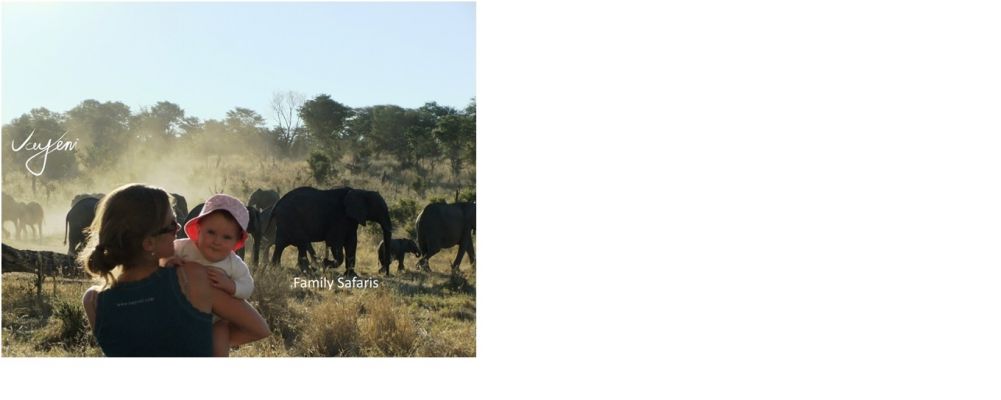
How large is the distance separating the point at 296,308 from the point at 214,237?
360cm

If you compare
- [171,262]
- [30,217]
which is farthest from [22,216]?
[171,262]

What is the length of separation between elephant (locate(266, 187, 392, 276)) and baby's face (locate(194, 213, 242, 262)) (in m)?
4.23

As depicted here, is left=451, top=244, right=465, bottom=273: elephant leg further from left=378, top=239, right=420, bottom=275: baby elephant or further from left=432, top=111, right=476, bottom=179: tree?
left=432, top=111, right=476, bottom=179: tree

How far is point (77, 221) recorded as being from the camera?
27.0ft

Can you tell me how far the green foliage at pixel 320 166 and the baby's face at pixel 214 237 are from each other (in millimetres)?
4240

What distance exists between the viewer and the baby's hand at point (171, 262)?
4008mm

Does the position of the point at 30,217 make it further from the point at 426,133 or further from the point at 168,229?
the point at 168,229

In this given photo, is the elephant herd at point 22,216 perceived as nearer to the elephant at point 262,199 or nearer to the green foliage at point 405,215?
the elephant at point 262,199

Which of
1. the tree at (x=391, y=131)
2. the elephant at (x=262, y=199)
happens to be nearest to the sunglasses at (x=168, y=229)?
the tree at (x=391, y=131)

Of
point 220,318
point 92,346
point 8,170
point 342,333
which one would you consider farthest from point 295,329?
point 220,318

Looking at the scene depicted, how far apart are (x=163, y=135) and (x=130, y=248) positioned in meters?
4.69

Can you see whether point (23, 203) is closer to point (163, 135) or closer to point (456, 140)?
point (163, 135)

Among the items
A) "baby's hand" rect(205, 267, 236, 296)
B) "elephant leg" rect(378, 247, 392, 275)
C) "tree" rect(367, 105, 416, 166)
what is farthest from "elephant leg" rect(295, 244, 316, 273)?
"baby's hand" rect(205, 267, 236, 296)

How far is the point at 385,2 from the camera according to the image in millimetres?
7805
